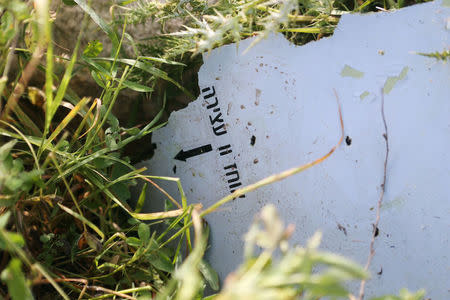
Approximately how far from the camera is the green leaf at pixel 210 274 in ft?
3.04

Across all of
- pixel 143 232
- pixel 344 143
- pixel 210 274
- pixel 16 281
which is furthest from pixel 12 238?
pixel 344 143

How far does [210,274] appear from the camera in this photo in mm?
946

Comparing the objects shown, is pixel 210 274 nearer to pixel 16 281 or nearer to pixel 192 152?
pixel 192 152

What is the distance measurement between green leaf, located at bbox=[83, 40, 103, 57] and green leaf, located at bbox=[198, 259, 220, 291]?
1.62 feet

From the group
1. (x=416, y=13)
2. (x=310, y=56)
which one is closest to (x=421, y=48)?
(x=416, y=13)

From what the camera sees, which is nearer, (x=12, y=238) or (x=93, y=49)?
(x=12, y=238)

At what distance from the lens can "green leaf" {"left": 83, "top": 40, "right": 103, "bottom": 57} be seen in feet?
3.25

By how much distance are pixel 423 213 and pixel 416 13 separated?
0.36 m

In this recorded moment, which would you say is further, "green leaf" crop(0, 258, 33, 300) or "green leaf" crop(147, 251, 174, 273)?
"green leaf" crop(147, 251, 174, 273)

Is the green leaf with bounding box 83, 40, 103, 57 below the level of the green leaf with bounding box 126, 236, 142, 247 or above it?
above

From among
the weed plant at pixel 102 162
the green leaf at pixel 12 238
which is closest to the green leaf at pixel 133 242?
the weed plant at pixel 102 162

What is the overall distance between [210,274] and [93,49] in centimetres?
53

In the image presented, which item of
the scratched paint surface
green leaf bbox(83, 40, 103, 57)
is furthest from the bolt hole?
green leaf bbox(83, 40, 103, 57)

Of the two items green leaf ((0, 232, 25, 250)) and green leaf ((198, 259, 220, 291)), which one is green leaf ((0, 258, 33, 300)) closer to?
green leaf ((0, 232, 25, 250))
